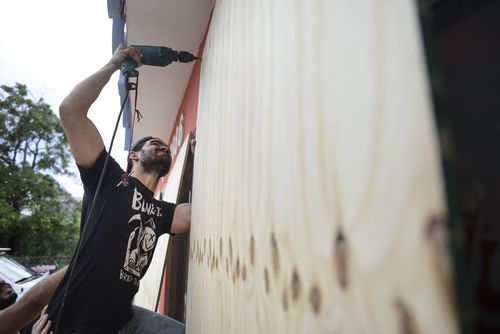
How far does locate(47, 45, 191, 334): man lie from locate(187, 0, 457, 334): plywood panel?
3.59 feet

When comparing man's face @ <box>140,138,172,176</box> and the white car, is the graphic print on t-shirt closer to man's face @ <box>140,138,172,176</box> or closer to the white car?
man's face @ <box>140,138,172,176</box>

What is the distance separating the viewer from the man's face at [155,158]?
2.33m

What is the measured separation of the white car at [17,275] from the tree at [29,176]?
13.8 metres

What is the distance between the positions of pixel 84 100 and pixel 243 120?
47.1 inches

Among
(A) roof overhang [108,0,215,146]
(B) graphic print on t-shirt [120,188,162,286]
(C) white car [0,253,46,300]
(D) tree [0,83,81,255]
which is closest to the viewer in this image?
(B) graphic print on t-shirt [120,188,162,286]

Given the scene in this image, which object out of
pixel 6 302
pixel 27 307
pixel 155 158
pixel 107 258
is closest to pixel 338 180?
pixel 107 258

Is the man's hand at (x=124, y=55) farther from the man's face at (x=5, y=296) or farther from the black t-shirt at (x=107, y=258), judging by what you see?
the man's face at (x=5, y=296)

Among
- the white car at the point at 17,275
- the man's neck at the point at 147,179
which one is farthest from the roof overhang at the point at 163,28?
the white car at the point at 17,275

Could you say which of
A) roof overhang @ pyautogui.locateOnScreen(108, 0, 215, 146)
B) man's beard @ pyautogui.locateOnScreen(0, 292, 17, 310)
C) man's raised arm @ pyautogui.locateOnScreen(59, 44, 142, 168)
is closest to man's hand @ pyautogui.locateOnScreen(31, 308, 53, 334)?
man's raised arm @ pyautogui.locateOnScreen(59, 44, 142, 168)

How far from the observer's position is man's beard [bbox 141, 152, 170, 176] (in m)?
2.33

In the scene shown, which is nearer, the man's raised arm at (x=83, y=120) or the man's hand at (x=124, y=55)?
the man's raised arm at (x=83, y=120)

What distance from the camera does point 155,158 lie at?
2.33 metres

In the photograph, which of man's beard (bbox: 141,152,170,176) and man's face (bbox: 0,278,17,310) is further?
man's beard (bbox: 141,152,170,176)

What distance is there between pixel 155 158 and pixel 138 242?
717mm
